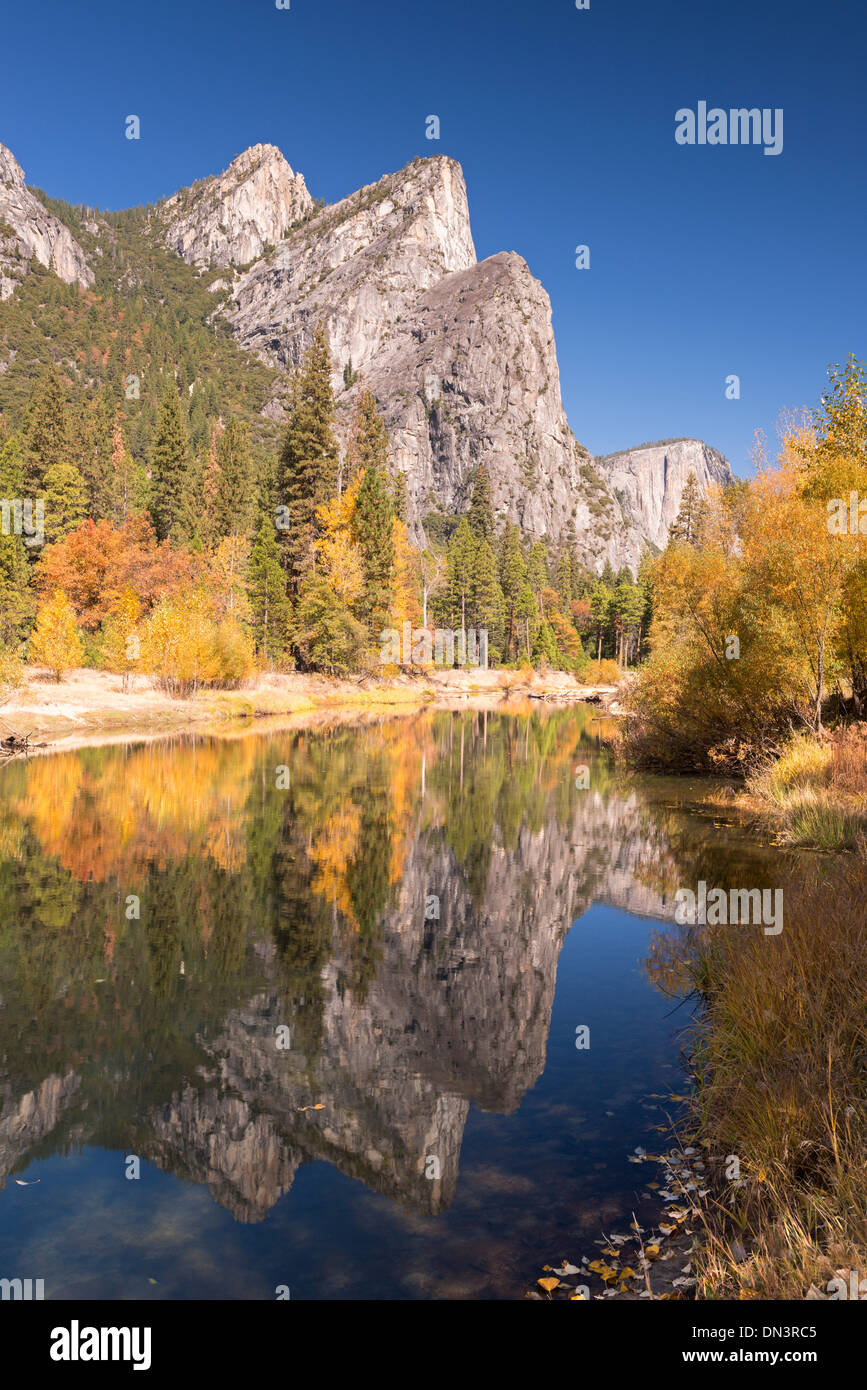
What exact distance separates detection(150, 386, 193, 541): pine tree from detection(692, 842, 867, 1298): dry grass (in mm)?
73255

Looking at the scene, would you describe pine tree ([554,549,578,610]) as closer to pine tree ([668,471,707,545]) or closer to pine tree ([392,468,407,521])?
pine tree ([668,471,707,545])

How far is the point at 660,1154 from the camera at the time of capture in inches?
267

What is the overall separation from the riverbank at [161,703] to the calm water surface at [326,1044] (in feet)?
59.8

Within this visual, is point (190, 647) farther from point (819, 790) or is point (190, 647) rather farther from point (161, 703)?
point (819, 790)

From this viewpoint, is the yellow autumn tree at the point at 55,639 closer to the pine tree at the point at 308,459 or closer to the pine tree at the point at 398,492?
the pine tree at the point at 308,459

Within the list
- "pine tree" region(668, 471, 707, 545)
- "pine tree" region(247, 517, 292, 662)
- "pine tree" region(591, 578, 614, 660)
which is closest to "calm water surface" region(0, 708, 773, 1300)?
"pine tree" region(247, 517, 292, 662)

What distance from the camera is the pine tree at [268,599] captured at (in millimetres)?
60812

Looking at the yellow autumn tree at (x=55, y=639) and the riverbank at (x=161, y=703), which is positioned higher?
the yellow autumn tree at (x=55, y=639)

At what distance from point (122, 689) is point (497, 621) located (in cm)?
6646

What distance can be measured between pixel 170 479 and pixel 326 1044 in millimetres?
72930

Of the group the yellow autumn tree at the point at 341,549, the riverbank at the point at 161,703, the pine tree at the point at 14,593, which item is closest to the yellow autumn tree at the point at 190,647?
the riverbank at the point at 161,703

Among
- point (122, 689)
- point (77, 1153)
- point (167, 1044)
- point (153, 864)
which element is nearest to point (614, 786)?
point (153, 864)
